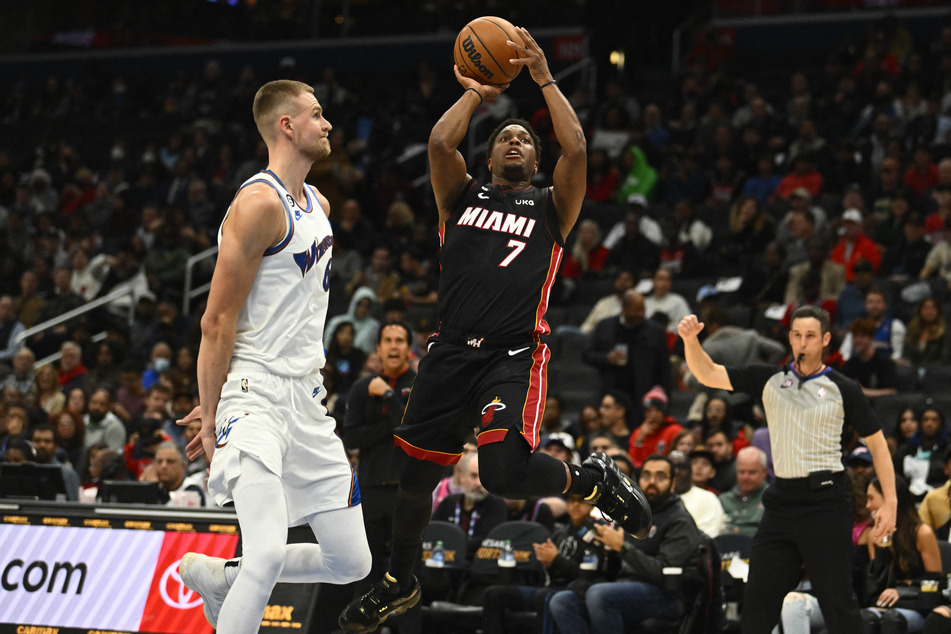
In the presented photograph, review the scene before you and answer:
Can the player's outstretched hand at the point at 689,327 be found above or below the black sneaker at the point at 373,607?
above

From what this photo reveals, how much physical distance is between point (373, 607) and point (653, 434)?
5.82 meters

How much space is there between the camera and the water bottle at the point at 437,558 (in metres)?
9.36

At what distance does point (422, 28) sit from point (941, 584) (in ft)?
58.7

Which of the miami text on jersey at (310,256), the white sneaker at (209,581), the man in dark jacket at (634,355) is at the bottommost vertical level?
the white sneaker at (209,581)

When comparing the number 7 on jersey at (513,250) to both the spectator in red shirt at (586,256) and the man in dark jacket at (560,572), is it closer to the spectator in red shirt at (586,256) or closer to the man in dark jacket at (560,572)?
the man in dark jacket at (560,572)

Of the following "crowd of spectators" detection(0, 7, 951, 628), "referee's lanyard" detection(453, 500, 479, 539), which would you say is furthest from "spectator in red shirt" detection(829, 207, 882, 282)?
"referee's lanyard" detection(453, 500, 479, 539)

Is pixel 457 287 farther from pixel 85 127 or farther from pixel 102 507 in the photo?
pixel 85 127

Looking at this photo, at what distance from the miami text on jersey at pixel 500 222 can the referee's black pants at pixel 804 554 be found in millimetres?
2153

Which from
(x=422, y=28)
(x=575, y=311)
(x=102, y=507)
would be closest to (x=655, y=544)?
(x=102, y=507)

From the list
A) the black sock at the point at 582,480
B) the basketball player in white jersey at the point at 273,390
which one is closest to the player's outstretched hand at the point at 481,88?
the basketball player in white jersey at the point at 273,390

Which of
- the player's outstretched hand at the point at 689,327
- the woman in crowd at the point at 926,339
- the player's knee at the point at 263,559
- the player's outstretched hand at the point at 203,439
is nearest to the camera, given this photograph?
the player's knee at the point at 263,559

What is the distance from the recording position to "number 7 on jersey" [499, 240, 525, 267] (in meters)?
5.77

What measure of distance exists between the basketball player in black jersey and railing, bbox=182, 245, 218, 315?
37.8 ft

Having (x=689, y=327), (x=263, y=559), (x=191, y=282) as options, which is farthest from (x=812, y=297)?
(x=263, y=559)
